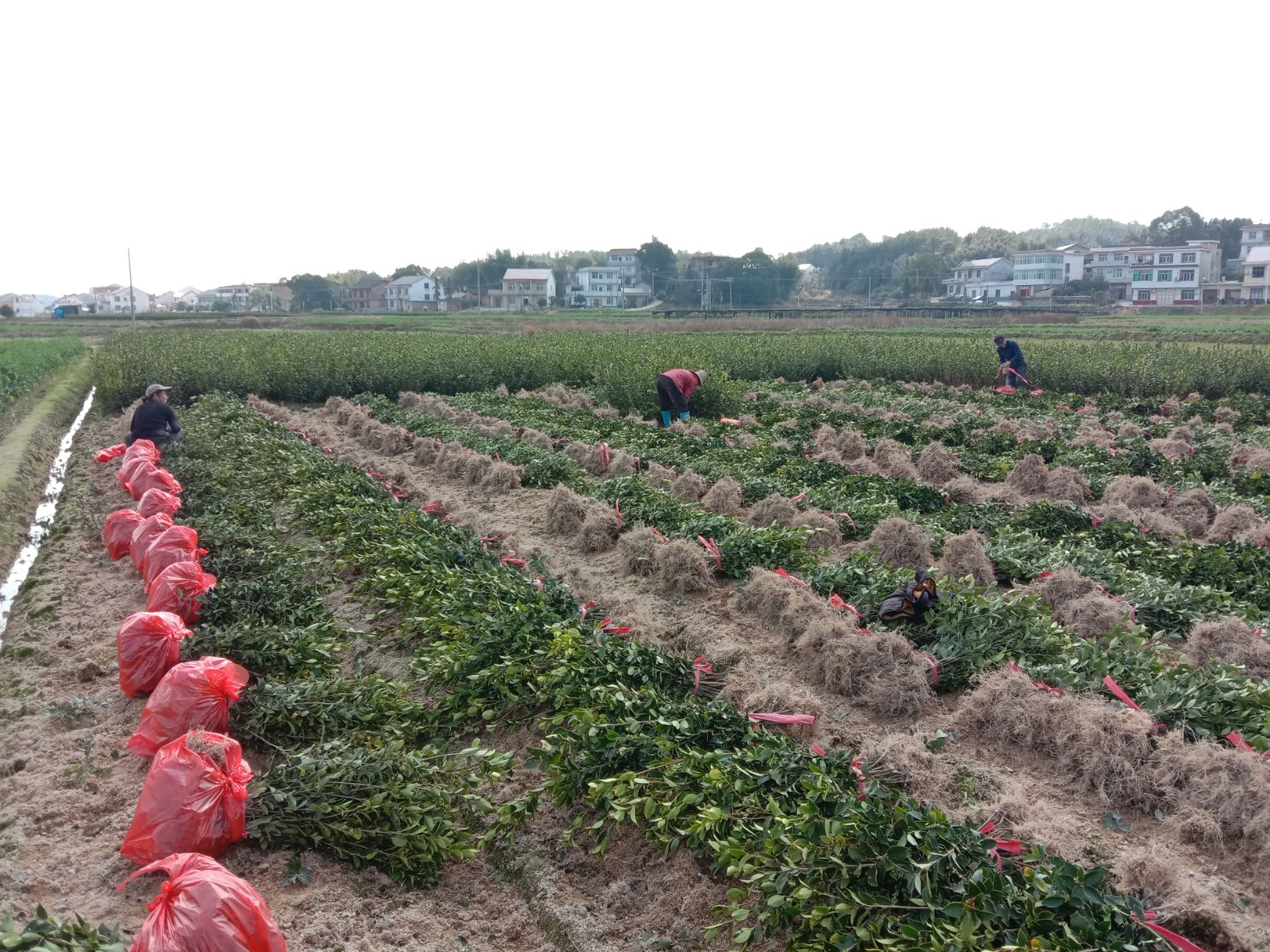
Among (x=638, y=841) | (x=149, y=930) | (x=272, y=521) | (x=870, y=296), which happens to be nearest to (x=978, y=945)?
(x=638, y=841)

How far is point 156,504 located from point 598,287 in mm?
91974

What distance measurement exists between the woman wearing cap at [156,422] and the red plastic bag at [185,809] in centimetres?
1104

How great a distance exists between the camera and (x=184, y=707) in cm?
517

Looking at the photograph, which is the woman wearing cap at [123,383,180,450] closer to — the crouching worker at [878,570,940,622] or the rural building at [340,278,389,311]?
the crouching worker at [878,570,940,622]

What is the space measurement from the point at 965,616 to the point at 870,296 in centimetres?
8402

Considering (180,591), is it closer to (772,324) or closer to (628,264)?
(772,324)

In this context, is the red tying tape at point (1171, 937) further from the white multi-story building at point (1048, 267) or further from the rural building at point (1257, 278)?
the white multi-story building at point (1048, 267)

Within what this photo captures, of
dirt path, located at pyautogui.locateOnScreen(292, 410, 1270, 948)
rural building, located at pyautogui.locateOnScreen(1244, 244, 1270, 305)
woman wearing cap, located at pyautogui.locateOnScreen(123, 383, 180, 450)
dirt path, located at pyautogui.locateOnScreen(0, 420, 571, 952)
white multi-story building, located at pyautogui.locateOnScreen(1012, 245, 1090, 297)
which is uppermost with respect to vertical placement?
white multi-story building, located at pyautogui.locateOnScreen(1012, 245, 1090, 297)

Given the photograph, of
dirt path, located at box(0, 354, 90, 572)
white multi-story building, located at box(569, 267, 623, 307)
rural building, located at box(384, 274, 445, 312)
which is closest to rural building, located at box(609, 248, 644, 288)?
white multi-story building, located at box(569, 267, 623, 307)

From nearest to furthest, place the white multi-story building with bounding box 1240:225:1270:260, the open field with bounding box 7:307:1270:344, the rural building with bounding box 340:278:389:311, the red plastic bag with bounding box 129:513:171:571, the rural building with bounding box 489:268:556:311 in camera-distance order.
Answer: the red plastic bag with bounding box 129:513:171:571 < the open field with bounding box 7:307:1270:344 < the white multi-story building with bounding box 1240:225:1270:260 < the rural building with bounding box 489:268:556:311 < the rural building with bounding box 340:278:389:311

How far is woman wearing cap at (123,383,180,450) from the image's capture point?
1390cm

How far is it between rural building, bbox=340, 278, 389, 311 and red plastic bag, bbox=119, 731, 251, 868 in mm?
108353

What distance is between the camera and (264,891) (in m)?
4.25

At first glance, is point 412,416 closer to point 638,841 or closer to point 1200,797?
point 638,841
